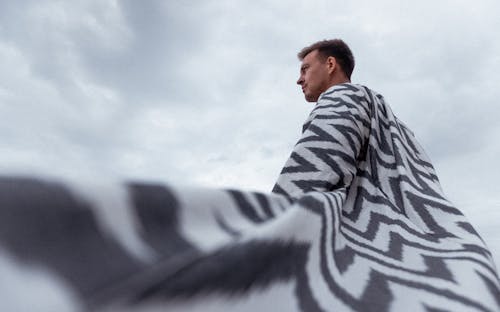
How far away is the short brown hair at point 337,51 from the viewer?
1.88 meters

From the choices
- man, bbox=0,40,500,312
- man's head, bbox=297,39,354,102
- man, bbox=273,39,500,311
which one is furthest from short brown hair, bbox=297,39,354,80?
man, bbox=0,40,500,312

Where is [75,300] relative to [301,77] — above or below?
below

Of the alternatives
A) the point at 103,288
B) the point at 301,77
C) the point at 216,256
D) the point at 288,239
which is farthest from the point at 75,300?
the point at 301,77

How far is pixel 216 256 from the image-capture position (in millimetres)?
403

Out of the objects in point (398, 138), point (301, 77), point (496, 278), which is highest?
point (301, 77)

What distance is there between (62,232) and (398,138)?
0.90m

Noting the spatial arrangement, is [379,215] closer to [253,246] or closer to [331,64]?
[253,246]

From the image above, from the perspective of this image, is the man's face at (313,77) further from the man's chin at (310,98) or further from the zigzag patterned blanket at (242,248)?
the zigzag patterned blanket at (242,248)

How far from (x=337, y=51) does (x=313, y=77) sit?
0.16 metres

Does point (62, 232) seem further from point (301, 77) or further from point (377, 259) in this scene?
point (301, 77)

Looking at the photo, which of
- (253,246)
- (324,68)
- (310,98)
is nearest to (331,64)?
(324,68)

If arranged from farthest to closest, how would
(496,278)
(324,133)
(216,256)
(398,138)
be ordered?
(398,138), (324,133), (496,278), (216,256)

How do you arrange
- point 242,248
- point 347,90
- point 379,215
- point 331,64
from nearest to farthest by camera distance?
point 242,248 < point 379,215 < point 347,90 < point 331,64

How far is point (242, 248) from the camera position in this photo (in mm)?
434
